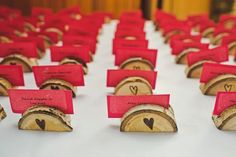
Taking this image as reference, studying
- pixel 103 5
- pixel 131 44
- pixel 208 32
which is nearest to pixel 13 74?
pixel 131 44

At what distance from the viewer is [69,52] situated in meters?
1.23

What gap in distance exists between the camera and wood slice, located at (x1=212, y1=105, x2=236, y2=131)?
0.81 metres

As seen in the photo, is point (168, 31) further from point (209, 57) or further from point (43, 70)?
point (43, 70)

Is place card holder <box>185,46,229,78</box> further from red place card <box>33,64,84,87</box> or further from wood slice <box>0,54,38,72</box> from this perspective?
wood slice <box>0,54,38,72</box>

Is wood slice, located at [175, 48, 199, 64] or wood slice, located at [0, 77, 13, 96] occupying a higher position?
wood slice, located at [175, 48, 199, 64]

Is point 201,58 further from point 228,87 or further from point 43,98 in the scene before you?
point 43,98

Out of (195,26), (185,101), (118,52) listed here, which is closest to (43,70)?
(118,52)

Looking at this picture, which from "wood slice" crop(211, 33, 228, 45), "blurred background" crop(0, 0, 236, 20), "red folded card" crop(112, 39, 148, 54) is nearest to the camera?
"red folded card" crop(112, 39, 148, 54)

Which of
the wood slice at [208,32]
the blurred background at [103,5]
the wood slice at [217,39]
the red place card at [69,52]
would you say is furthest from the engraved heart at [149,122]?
the blurred background at [103,5]

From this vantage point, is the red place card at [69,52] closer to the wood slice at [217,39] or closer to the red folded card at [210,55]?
the red folded card at [210,55]

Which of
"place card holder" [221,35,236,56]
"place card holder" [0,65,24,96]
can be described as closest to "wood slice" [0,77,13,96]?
"place card holder" [0,65,24,96]

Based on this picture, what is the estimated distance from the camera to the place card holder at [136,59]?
1172 mm

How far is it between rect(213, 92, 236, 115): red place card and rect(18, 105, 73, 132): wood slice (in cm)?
34

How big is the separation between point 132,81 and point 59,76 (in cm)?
20
